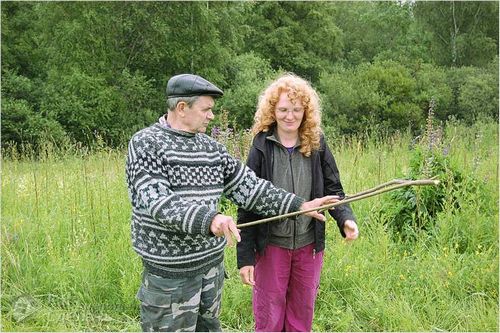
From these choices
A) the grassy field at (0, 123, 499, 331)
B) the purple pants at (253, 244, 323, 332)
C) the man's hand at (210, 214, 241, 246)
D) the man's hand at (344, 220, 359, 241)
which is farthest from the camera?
the grassy field at (0, 123, 499, 331)

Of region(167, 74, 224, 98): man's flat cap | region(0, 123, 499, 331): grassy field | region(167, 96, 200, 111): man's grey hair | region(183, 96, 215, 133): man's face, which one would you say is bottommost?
region(0, 123, 499, 331): grassy field

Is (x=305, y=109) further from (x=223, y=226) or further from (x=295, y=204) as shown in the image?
(x=223, y=226)

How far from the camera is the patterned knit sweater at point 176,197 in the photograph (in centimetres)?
196

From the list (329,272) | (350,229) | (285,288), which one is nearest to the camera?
(350,229)

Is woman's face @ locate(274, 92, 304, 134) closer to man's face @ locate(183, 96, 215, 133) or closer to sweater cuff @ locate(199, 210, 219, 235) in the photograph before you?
man's face @ locate(183, 96, 215, 133)

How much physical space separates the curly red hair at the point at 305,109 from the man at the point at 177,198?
0.34 meters

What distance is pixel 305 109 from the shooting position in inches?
99.0

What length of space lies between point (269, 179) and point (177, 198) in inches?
24.3

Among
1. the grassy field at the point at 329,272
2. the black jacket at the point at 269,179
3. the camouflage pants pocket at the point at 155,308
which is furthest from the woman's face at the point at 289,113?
the grassy field at the point at 329,272

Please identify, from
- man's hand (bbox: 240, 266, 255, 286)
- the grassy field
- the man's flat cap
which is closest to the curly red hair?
the man's flat cap

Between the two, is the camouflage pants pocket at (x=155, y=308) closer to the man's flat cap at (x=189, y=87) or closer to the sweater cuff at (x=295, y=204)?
the sweater cuff at (x=295, y=204)

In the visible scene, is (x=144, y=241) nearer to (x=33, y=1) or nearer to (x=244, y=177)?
(x=244, y=177)

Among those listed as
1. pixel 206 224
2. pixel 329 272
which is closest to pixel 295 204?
pixel 206 224

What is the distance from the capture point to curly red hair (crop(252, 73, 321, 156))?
8.13ft
